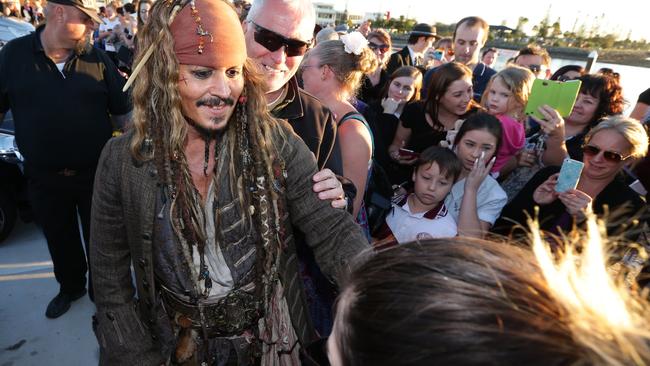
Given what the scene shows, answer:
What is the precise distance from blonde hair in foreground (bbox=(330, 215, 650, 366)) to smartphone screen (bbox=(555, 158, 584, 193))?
5.18ft

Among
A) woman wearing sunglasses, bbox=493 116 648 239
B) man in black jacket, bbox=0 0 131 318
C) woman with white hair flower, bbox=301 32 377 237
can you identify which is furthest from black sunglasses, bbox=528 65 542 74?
man in black jacket, bbox=0 0 131 318

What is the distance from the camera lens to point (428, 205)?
2381 mm

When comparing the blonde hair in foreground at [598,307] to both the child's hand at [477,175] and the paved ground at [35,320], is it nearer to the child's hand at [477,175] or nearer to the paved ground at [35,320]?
the child's hand at [477,175]

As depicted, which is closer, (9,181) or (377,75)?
(9,181)

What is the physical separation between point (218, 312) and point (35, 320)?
6.98ft

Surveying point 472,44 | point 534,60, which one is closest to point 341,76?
point 472,44

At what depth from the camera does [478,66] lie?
15.2 ft

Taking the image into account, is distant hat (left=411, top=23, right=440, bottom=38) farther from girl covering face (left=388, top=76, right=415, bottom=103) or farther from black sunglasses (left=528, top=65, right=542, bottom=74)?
girl covering face (left=388, top=76, right=415, bottom=103)

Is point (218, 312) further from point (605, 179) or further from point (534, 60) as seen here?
point (534, 60)

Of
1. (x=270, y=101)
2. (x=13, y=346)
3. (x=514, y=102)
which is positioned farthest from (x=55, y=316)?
(x=514, y=102)

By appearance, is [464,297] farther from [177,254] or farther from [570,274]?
[177,254]

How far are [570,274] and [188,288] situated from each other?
1.12 metres

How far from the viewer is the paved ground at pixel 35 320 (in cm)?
239

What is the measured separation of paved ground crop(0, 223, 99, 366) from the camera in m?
2.39
